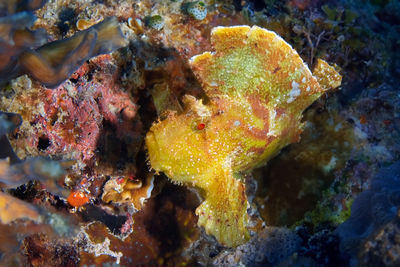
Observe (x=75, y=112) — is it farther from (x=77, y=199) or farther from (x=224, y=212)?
(x=224, y=212)

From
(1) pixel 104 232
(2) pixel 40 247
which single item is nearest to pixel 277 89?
(1) pixel 104 232

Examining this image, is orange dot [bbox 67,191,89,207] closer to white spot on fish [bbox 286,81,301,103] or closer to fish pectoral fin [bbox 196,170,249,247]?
fish pectoral fin [bbox 196,170,249,247]

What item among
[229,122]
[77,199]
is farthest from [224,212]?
[77,199]

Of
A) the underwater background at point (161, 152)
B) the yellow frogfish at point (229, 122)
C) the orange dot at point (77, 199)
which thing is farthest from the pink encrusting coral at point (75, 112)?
the yellow frogfish at point (229, 122)

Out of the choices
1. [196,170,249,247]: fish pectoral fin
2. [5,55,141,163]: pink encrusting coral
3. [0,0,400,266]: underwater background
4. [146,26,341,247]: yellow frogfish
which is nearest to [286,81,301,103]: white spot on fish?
[146,26,341,247]: yellow frogfish

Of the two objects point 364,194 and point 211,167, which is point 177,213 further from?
point 364,194
